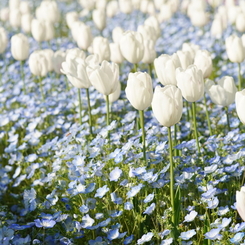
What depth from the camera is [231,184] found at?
2703 millimetres

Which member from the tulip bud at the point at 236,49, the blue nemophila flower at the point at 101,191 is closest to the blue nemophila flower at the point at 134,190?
the blue nemophila flower at the point at 101,191

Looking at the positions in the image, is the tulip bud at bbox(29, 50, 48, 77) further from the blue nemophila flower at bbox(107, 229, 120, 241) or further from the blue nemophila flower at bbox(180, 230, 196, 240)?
the blue nemophila flower at bbox(180, 230, 196, 240)

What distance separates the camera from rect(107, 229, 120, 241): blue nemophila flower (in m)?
2.30

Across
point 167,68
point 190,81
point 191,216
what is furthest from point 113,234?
point 167,68

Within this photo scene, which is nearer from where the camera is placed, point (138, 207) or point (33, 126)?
point (138, 207)

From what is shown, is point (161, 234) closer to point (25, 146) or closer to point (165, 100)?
point (165, 100)

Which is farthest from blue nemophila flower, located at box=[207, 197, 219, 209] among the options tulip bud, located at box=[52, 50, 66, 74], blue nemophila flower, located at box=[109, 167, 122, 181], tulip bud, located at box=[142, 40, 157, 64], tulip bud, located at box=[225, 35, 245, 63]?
tulip bud, located at box=[52, 50, 66, 74]

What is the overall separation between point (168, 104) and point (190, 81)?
1.12 ft

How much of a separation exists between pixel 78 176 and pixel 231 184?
35.0 inches

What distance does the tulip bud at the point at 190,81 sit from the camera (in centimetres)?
239

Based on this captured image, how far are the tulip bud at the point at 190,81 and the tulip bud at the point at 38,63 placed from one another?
5.71ft

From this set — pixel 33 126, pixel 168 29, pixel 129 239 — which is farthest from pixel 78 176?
pixel 168 29

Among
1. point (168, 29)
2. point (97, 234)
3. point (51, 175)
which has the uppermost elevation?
point (168, 29)

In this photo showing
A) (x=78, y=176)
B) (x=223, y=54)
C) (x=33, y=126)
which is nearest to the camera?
(x=78, y=176)
